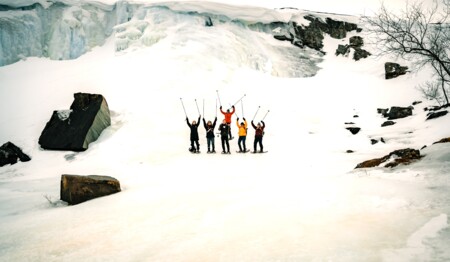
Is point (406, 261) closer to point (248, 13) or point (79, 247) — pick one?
point (79, 247)

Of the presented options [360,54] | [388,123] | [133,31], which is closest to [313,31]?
[360,54]

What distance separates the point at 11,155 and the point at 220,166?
373 inches

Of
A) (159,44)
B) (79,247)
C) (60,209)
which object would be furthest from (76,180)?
(159,44)

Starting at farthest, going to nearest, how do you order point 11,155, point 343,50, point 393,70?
point 343,50, point 393,70, point 11,155

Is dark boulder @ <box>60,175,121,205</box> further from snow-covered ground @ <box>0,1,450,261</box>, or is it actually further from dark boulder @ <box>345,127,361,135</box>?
dark boulder @ <box>345,127,361,135</box>

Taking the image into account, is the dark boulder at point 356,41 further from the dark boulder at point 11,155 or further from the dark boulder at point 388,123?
the dark boulder at point 11,155

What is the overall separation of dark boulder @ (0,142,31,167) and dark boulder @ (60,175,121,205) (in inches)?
328

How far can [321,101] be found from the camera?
25.4m

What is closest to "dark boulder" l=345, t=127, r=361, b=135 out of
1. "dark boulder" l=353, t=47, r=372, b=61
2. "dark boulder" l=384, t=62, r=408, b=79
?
"dark boulder" l=384, t=62, r=408, b=79

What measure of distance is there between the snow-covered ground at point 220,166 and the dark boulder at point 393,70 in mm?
957

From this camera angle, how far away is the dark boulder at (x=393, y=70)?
30.4m

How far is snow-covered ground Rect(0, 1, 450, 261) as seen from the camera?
3818 mm

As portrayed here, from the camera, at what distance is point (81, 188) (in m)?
7.19

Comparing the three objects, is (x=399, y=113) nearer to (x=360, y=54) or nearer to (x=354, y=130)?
(x=354, y=130)
